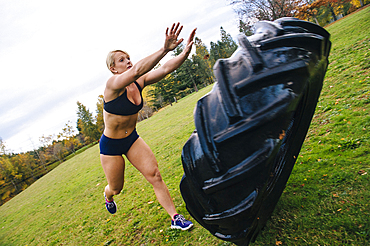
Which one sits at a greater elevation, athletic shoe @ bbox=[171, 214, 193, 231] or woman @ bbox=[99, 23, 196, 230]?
woman @ bbox=[99, 23, 196, 230]

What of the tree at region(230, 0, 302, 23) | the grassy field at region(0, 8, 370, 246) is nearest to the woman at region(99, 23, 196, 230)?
the grassy field at region(0, 8, 370, 246)

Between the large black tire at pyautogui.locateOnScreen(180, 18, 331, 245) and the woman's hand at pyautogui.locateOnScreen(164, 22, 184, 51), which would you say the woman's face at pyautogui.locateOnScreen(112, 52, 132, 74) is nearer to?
the woman's hand at pyautogui.locateOnScreen(164, 22, 184, 51)

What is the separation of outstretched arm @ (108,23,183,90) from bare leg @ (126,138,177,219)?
1.02 metres

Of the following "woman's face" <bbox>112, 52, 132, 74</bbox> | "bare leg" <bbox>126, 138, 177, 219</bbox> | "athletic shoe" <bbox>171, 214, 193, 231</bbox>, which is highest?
"woman's face" <bbox>112, 52, 132, 74</bbox>

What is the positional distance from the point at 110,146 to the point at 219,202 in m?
Answer: 1.87

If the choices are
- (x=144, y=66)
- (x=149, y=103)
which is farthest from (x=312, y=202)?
(x=149, y=103)

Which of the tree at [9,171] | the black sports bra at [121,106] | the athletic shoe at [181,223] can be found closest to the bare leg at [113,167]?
the black sports bra at [121,106]

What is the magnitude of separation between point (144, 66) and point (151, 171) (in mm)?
1436

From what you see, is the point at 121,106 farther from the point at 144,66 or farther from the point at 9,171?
the point at 9,171

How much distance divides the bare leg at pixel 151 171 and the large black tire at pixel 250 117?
1.37 meters

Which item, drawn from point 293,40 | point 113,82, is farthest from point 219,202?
point 113,82

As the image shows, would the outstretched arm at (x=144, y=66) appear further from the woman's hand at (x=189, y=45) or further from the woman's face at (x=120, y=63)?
→ the woman's face at (x=120, y=63)

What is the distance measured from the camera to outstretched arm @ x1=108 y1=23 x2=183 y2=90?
6.40 ft

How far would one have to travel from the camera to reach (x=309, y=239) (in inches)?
67.2
